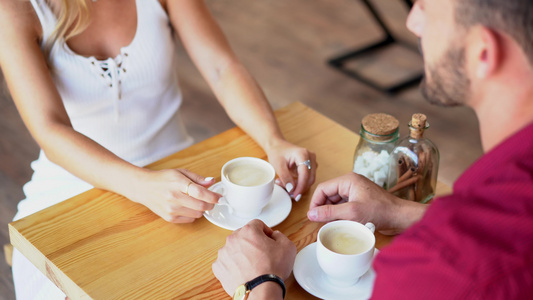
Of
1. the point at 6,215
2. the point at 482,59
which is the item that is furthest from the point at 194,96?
the point at 482,59

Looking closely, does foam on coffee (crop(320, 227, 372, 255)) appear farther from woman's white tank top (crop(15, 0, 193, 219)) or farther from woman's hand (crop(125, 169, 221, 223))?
woman's white tank top (crop(15, 0, 193, 219))

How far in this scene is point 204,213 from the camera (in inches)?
45.2

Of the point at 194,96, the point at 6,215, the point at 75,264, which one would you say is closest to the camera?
the point at 75,264

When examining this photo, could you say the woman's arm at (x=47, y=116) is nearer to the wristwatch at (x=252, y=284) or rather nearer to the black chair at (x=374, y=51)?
the wristwatch at (x=252, y=284)

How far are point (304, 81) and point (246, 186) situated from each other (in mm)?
2119

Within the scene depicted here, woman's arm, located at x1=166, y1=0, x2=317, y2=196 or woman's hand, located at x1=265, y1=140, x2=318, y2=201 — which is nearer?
woman's hand, located at x1=265, y1=140, x2=318, y2=201

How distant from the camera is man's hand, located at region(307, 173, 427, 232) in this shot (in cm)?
110

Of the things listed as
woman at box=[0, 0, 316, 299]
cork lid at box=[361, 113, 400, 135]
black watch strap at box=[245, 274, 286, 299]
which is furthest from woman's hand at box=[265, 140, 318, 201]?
black watch strap at box=[245, 274, 286, 299]

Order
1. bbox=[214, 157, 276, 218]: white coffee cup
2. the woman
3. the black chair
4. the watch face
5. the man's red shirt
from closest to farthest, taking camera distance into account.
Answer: the man's red shirt < the watch face < bbox=[214, 157, 276, 218]: white coffee cup < the woman < the black chair

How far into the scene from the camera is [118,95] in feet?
4.97

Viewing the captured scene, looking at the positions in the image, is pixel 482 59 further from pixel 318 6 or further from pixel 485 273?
pixel 318 6

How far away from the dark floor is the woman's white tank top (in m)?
0.72

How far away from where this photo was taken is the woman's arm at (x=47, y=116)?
119 cm

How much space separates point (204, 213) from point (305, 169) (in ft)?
0.74
